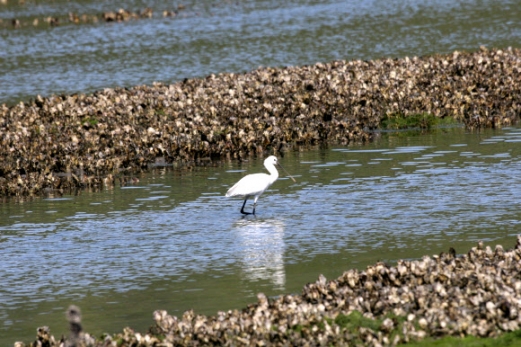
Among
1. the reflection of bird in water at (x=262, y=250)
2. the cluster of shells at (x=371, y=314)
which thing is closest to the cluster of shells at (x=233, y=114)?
the reflection of bird in water at (x=262, y=250)

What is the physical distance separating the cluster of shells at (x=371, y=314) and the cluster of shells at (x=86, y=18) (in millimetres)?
50129

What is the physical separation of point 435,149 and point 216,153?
221 inches

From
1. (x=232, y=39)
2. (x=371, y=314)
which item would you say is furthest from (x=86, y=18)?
(x=371, y=314)

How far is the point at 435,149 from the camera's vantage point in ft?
84.5

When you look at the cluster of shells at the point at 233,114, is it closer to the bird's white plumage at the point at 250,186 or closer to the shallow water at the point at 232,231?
the shallow water at the point at 232,231

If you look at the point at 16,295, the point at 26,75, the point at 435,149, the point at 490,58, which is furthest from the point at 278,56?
the point at 16,295

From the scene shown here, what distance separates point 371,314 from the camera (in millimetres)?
12094

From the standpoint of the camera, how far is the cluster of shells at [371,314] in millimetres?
11453

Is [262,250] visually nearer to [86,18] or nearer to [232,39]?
[232,39]

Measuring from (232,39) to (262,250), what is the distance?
3558cm

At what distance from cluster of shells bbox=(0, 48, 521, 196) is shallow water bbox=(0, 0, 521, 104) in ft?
29.8

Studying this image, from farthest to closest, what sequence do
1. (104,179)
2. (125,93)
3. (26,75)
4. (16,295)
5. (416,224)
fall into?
(26,75) → (125,93) → (104,179) → (416,224) → (16,295)

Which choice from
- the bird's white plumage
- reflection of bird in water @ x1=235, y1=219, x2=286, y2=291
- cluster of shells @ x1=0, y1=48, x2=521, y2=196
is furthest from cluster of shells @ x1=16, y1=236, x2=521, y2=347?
cluster of shells @ x1=0, y1=48, x2=521, y2=196

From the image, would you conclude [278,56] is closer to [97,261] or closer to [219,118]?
[219,118]
